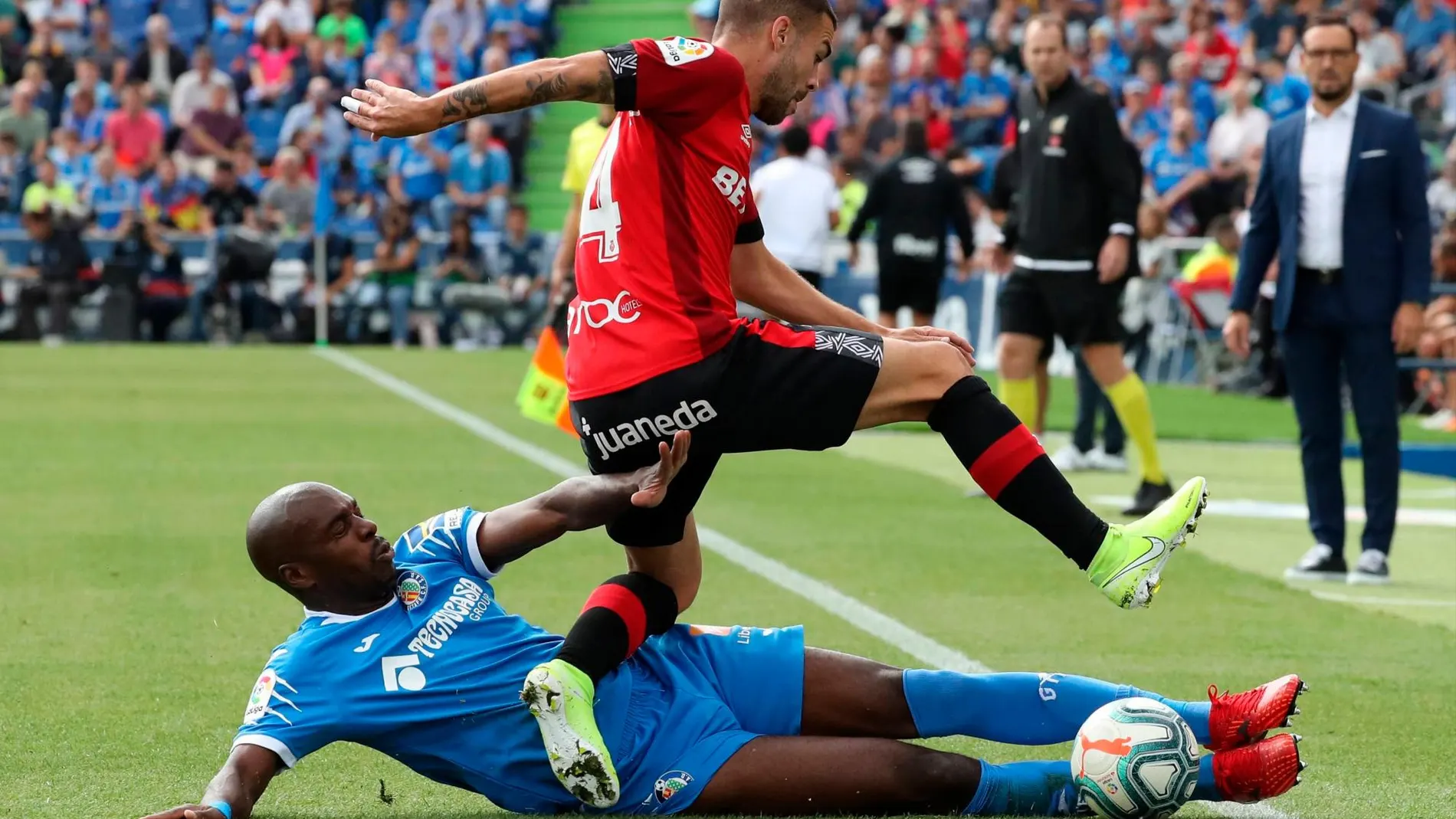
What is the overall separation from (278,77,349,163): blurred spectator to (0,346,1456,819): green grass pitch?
11.6 m

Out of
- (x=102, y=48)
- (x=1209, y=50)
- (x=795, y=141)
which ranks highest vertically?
(x=795, y=141)

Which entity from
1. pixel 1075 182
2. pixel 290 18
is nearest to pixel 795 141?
pixel 1075 182

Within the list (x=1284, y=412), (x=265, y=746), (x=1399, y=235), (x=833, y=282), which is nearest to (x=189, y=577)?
(x=265, y=746)

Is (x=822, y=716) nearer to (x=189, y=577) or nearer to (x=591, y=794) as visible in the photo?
(x=591, y=794)

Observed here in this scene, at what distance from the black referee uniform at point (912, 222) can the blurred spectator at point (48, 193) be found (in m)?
11.9

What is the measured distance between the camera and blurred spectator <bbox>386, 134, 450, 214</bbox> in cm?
2612

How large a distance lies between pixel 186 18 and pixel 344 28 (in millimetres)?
2740

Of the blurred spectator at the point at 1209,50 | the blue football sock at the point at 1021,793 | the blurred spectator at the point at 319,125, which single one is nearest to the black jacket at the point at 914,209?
the blurred spectator at the point at 1209,50

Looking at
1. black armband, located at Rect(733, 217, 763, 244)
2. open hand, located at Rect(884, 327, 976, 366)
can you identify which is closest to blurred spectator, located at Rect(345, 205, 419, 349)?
black armband, located at Rect(733, 217, 763, 244)

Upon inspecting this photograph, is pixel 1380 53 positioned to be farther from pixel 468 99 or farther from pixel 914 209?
pixel 468 99

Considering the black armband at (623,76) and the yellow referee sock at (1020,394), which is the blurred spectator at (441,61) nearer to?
the yellow referee sock at (1020,394)

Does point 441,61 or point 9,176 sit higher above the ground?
point 441,61

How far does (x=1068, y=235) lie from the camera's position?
11125 millimetres

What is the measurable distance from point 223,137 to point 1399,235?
20498 mm
